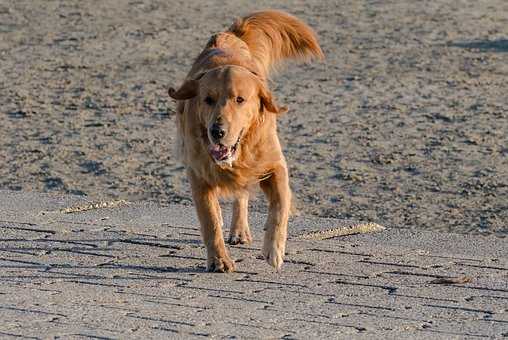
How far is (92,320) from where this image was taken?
5.37m

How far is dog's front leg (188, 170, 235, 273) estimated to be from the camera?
647 cm

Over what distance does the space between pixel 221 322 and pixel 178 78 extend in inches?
338

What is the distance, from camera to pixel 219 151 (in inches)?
251

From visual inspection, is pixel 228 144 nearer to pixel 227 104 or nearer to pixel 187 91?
pixel 227 104

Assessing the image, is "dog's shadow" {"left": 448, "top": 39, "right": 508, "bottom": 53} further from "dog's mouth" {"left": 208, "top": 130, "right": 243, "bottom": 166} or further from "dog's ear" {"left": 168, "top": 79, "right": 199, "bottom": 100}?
"dog's mouth" {"left": 208, "top": 130, "right": 243, "bottom": 166}

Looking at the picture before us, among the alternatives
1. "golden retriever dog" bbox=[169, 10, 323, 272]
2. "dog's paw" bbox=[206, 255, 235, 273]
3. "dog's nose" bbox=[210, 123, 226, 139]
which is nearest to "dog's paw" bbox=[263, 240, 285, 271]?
"golden retriever dog" bbox=[169, 10, 323, 272]

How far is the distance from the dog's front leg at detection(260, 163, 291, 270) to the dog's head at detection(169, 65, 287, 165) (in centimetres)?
38

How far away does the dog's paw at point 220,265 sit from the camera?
21.2 feet

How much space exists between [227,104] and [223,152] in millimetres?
241

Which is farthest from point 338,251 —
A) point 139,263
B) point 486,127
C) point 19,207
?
point 486,127

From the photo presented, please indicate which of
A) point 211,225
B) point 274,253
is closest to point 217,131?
point 211,225

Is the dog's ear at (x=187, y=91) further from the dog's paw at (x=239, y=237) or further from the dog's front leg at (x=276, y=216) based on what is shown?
the dog's paw at (x=239, y=237)

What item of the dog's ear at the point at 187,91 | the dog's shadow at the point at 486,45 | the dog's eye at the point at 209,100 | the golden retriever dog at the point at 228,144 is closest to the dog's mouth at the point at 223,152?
the golden retriever dog at the point at 228,144

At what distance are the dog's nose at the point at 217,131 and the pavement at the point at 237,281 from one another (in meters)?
0.70
